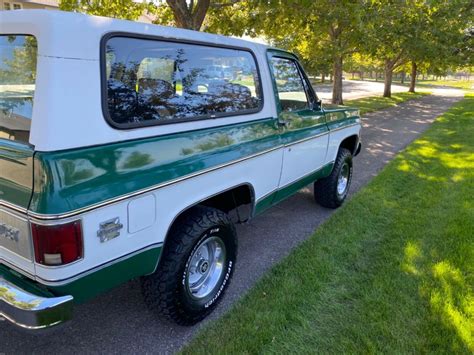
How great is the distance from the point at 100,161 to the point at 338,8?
10.7m

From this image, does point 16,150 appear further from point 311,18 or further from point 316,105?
point 311,18

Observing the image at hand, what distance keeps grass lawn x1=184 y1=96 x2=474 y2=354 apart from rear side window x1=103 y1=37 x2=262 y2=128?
151cm

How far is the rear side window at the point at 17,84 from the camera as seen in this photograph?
1.89 metres

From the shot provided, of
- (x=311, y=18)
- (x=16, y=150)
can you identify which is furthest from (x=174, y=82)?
(x=311, y=18)

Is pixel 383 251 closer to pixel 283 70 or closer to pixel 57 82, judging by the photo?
pixel 283 70

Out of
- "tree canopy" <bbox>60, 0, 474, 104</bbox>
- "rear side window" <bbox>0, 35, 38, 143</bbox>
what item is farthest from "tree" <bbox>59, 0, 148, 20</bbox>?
"rear side window" <bbox>0, 35, 38, 143</bbox>

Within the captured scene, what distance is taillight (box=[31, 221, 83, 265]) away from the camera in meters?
1.72

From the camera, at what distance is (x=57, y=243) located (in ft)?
5.72

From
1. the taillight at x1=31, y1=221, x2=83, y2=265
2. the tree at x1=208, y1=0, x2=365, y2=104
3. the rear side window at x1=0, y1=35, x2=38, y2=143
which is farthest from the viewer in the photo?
the tree at x1=208, y1=0, x2=365, y2=104

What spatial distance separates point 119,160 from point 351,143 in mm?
4100

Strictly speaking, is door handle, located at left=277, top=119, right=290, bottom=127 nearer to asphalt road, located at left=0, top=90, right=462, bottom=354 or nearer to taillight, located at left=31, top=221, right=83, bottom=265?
asphalt road, located at left=0, top=90, right=462, bottom=354

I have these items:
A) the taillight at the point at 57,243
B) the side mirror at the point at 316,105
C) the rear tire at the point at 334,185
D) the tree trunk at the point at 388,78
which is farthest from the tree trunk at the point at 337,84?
the taillight at the point at 57,243

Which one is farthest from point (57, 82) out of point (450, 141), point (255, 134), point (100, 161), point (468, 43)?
point (468, 43)

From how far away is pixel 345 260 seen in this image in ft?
11.9
